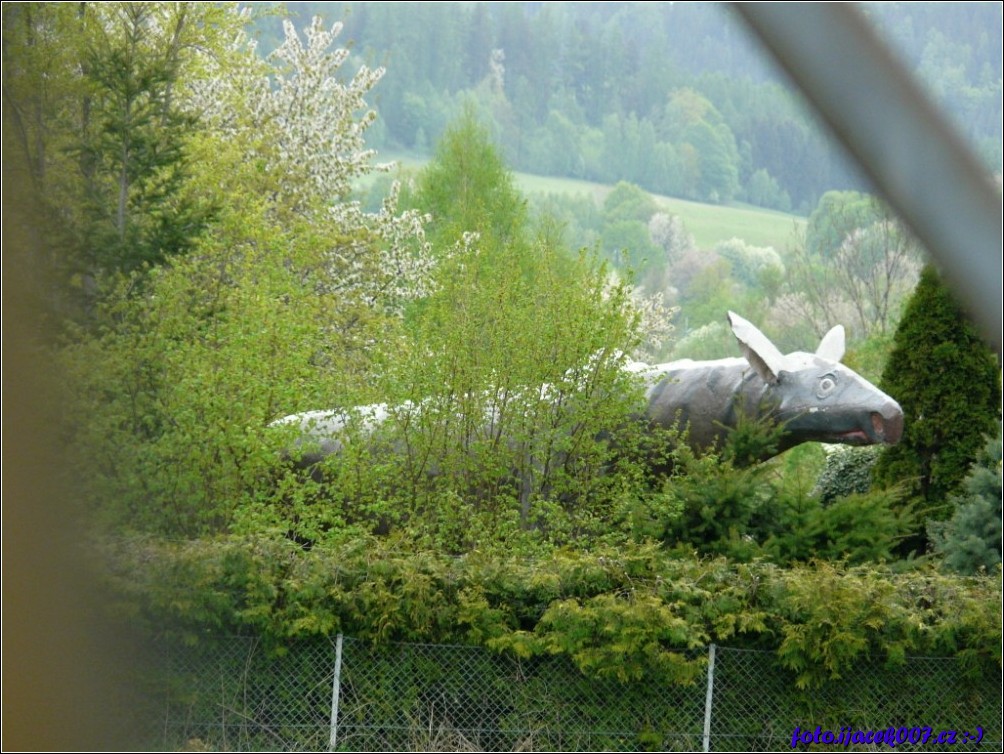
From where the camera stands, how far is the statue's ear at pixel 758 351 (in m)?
12.9

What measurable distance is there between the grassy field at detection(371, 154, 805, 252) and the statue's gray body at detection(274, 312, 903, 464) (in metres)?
58.5

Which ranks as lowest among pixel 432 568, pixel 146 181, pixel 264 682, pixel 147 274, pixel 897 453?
pixel 264 682

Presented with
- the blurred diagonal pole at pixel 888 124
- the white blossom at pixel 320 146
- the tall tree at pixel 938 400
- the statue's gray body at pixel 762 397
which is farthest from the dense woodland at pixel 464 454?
the white blossom at pixel 320 146

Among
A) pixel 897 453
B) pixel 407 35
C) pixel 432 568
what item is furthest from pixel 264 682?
pixel 407 35

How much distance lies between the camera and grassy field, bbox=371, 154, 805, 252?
7319 centimetres

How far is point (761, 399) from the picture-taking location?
43.0 ft

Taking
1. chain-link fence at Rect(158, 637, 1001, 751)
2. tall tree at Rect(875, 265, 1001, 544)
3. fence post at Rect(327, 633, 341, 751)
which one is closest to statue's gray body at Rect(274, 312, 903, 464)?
tall tree at Rect(875, 265, 1001, 544)

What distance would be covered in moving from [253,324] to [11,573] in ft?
36.4

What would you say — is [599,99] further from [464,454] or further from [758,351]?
[464,454]

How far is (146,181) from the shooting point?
16375 millimetres

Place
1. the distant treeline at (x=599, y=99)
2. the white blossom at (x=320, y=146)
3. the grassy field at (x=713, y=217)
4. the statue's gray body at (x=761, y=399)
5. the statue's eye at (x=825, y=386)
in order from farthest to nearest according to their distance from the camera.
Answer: the grassy field at (x=713, y=217), the distant treeline at (x=599, y=99), the white blossom at (x=320, y=146), the statue's eye at (x=825, y=386), the statue's gray body at (x=761, y=399)

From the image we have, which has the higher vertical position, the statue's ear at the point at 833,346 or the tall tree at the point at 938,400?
the statue's ear at the point at 833,346

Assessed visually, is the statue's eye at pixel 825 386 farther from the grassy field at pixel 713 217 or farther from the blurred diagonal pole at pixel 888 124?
the grassy field at pixel 713 217

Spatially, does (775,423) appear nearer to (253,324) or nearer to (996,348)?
(253,324)
